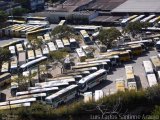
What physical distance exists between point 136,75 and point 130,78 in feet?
2.95

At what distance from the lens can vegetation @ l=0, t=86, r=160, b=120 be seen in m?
11.9

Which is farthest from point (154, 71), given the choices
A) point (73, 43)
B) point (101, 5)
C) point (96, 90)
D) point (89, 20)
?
point (101, 5)

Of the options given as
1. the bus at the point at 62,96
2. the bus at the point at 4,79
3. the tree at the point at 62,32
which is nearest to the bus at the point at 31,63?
the bus at the point at 4,79

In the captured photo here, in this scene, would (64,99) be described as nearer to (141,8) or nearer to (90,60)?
(90,60)

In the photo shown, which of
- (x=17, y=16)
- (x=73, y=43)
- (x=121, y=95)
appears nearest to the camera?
(x=121, y=95)

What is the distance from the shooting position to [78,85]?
14219 mm

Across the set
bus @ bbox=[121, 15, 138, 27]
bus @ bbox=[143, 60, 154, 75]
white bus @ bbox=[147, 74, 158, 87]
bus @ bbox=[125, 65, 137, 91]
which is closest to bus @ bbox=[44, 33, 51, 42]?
bus @ bbox=[121, 15, 138, 27]

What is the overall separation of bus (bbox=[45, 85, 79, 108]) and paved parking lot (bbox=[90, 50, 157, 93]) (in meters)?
0.99

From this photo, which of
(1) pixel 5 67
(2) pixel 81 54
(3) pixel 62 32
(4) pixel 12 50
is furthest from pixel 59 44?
(1) pixel 5 67

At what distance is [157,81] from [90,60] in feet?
11.5

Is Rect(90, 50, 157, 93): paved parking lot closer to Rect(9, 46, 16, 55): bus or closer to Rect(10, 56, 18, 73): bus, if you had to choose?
Rect(10, 56, 18, 73): bus

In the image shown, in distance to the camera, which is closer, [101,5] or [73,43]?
[73,43]

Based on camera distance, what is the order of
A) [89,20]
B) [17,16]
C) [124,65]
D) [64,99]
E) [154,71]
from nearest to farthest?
1. [64,99]
2. [154,71]
3. [124,65]
4. [89,20]
5. [17,16]

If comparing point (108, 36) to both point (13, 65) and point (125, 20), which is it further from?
point (13, 65)
